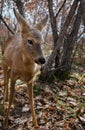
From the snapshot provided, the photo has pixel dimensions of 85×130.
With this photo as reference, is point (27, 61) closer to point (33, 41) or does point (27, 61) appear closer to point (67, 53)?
point (33, 41)

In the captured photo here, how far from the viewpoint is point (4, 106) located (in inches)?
221

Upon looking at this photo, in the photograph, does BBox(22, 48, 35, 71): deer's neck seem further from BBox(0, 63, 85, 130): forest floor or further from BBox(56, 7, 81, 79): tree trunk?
BBox(56, 7, 81, 79): tree trunk

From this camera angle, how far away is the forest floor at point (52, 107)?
17.0 feet

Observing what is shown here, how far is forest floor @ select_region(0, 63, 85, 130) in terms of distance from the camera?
A: 5180 millimetres

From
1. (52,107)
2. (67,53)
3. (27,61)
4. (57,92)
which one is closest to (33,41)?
(27,61)

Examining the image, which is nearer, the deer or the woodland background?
the deer

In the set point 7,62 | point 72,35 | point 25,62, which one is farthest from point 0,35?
point 25,62

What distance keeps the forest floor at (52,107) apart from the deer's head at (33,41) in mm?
1476

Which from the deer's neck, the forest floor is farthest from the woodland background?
the deer's neck

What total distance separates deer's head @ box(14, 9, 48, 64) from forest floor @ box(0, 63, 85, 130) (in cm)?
148

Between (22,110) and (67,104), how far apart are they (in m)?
0.96

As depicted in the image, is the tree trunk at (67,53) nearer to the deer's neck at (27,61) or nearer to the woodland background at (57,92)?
the woodland background at (57,92)

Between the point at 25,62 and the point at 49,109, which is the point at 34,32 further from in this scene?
the point at 49,109

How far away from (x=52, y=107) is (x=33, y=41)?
77.4 inches
